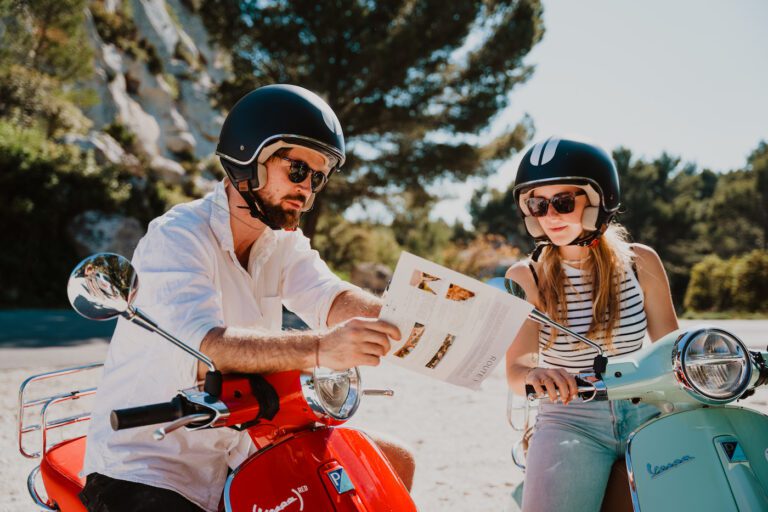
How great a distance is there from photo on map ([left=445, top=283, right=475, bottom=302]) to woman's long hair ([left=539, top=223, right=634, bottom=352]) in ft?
3.39

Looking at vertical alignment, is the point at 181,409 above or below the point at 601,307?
below

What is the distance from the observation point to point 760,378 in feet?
4.88

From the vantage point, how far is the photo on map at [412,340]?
1439 mm

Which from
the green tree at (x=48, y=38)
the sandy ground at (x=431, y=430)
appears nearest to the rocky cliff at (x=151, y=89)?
the green tree at (x=48, y=38)

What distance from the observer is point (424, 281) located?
1.37 m

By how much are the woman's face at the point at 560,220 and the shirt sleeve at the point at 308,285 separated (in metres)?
0.81

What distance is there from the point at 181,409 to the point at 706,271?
82.3 feet

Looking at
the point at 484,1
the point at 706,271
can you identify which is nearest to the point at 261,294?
the point at 484,1

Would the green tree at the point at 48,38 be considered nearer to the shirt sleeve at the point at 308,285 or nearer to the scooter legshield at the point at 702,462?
the shirt sleeve at the point at 308,285

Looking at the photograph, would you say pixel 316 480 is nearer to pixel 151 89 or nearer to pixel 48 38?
pixel 48 38

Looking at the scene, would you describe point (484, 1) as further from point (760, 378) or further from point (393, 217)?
point (760, 378)

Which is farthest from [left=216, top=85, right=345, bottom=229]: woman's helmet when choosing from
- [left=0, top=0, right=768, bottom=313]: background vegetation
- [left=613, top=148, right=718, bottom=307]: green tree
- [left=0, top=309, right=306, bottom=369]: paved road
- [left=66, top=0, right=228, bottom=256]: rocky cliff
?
[left=613, top=148, right=718, bottom=307]: green tree

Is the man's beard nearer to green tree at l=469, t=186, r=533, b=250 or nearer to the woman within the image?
the woman

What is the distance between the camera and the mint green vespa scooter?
4.65 ft
